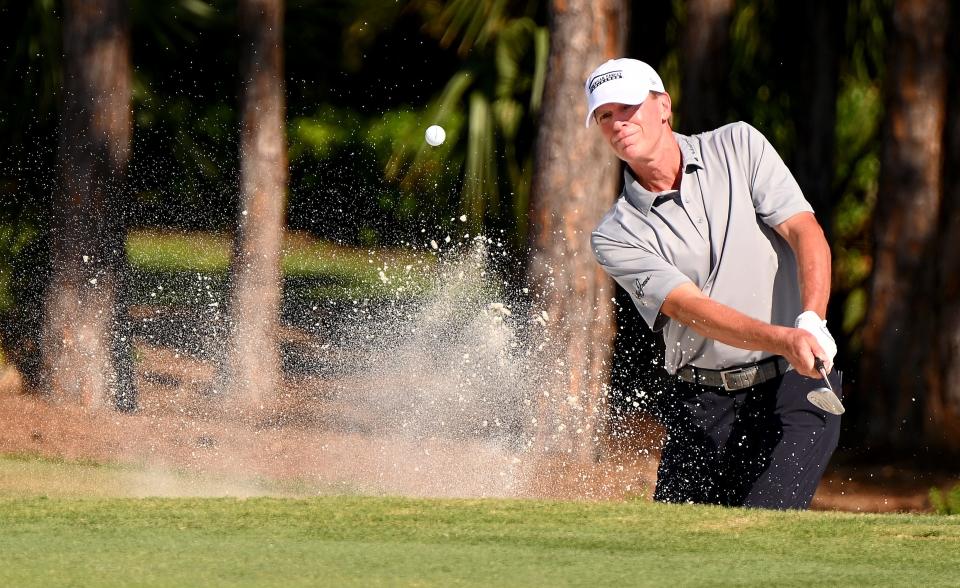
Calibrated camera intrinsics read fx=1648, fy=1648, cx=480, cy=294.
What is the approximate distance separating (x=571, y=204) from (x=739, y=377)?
5672 mm

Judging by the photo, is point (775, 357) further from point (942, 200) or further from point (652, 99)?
point (942, 200)

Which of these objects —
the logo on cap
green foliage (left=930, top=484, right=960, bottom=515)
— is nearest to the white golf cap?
the logo on cap

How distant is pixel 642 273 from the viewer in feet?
16.2

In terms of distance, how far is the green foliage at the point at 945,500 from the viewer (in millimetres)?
10391

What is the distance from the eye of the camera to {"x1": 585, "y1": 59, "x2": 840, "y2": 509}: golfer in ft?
16.1

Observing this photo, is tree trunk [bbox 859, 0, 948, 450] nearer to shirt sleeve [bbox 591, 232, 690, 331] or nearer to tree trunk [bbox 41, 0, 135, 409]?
tree trunk [bbox 41, 0, 135, 409]

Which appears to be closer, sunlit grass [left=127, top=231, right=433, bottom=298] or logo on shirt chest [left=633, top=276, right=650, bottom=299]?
logo on shirt chest [left=633, top=276, right=650, bottom=299]

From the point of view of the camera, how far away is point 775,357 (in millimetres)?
5094

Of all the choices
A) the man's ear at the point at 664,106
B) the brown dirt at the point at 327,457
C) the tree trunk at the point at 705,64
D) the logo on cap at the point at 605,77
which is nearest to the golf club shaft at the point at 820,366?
the man's ear at the point at 664,106

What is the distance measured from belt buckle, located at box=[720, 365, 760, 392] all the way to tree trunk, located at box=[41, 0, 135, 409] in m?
7.59

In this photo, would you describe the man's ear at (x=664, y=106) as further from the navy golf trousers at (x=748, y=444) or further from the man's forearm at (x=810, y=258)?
the navy golf trousers at (x=748, y=444)

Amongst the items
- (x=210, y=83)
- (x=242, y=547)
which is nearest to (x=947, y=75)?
(x=242, y=547)

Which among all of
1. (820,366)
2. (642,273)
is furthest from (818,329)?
(642,273)

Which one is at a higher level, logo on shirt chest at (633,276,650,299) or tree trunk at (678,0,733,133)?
tree trunk at (678,0,733,133)
